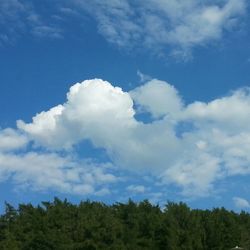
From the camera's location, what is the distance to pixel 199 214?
91.0 metres

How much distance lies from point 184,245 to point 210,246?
816cm

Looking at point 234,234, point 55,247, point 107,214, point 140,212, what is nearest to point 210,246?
point 234,234

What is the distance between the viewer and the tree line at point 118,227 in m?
72.4

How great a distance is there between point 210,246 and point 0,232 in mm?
30499

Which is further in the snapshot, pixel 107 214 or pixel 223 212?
pixel 223 212

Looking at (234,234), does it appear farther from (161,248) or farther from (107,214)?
(107,214)

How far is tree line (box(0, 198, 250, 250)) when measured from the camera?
238ft

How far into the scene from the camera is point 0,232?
82.0 m

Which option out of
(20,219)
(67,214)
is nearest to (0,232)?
(20,219)

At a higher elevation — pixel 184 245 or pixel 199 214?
pixel 199 214

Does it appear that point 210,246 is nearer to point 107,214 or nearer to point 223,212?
point 223,212

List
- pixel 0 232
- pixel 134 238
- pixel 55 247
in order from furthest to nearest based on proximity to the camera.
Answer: pixel 0 232 → pixel 134 238 → pixel 55 247

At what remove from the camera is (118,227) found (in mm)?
76062

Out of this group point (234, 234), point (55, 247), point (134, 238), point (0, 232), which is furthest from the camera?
point (234, 234)
